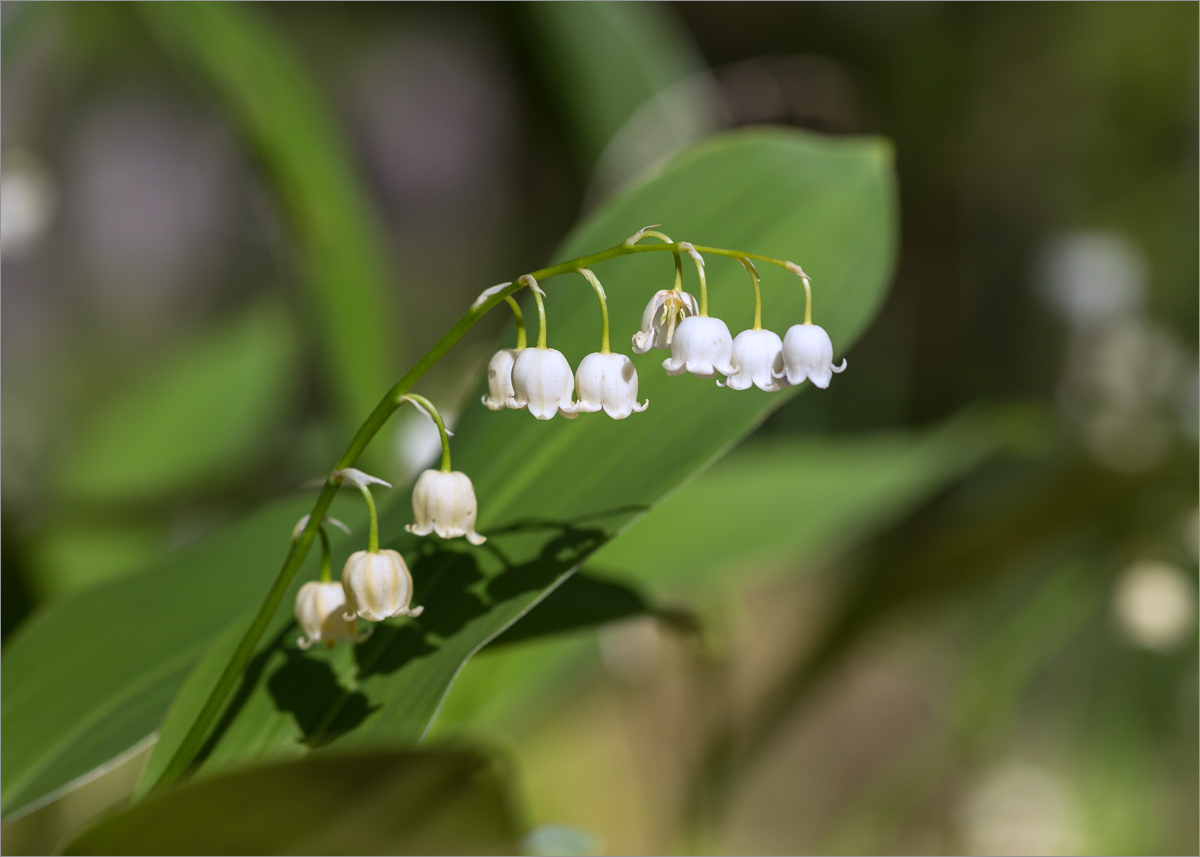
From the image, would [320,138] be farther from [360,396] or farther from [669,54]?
[669,54]

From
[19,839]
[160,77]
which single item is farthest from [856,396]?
[160,77]

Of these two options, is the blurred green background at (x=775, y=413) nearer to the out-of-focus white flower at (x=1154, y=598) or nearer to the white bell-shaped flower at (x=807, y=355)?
the out-of-focus white flower at (x=1154, y=598)

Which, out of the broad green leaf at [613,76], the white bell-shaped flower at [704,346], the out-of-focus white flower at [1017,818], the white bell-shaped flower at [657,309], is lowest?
the out-of-focus white flower at [1017,818]

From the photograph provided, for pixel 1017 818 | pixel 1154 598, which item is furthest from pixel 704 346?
pixel 1017 818

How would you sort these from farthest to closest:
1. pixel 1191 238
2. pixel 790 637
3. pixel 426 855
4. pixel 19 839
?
pixel 790 637, pixel 1191 238, pixel 19 839, pixel 426 855

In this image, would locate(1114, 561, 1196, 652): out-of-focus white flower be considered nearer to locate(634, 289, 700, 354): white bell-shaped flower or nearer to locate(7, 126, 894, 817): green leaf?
locate(7, 126, 894, 817): green leaf

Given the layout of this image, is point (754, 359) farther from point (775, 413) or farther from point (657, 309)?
point (775, 413)

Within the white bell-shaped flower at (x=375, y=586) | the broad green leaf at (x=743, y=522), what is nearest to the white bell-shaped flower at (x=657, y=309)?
the white bell-shaped flower at (x=375, y=586)
